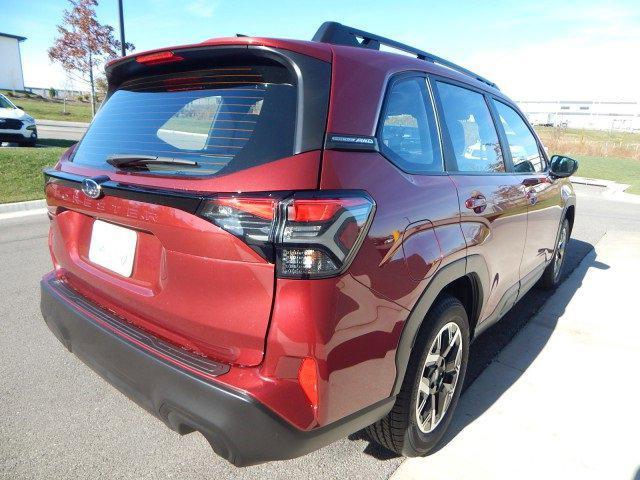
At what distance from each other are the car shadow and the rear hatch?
4.08 ft

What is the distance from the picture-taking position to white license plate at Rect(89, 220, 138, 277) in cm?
183

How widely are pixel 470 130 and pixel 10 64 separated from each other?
2646 inches

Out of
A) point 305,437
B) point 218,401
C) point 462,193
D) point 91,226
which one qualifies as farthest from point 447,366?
point 91,226

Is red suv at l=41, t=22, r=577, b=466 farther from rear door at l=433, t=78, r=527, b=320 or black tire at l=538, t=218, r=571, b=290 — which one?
black tire at l=538, t=218, r=571, b=290

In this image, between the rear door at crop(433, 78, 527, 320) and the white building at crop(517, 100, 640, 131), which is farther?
the white building at crop(517, 100, 640, 131)

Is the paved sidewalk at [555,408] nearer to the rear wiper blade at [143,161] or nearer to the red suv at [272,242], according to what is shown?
the red suv at [272,242]

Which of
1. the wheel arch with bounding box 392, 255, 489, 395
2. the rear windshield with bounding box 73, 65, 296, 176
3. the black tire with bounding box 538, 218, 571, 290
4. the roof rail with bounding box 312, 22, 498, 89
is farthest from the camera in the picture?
the black tire with bounding box 538, 218, 571, 290

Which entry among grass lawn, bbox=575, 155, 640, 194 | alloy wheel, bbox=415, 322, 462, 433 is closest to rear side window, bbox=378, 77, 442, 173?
alloy wheel, bbox=415, 322, 462, 433

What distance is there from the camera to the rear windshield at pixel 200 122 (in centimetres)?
158

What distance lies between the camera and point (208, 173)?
160 cm

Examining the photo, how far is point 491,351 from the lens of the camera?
11.1ft

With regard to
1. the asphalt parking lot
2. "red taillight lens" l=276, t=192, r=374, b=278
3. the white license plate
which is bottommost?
the asphalt parking lot

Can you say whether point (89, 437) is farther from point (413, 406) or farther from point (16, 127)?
point (16, 127)

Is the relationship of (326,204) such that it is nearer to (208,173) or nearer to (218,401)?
(208,173)
